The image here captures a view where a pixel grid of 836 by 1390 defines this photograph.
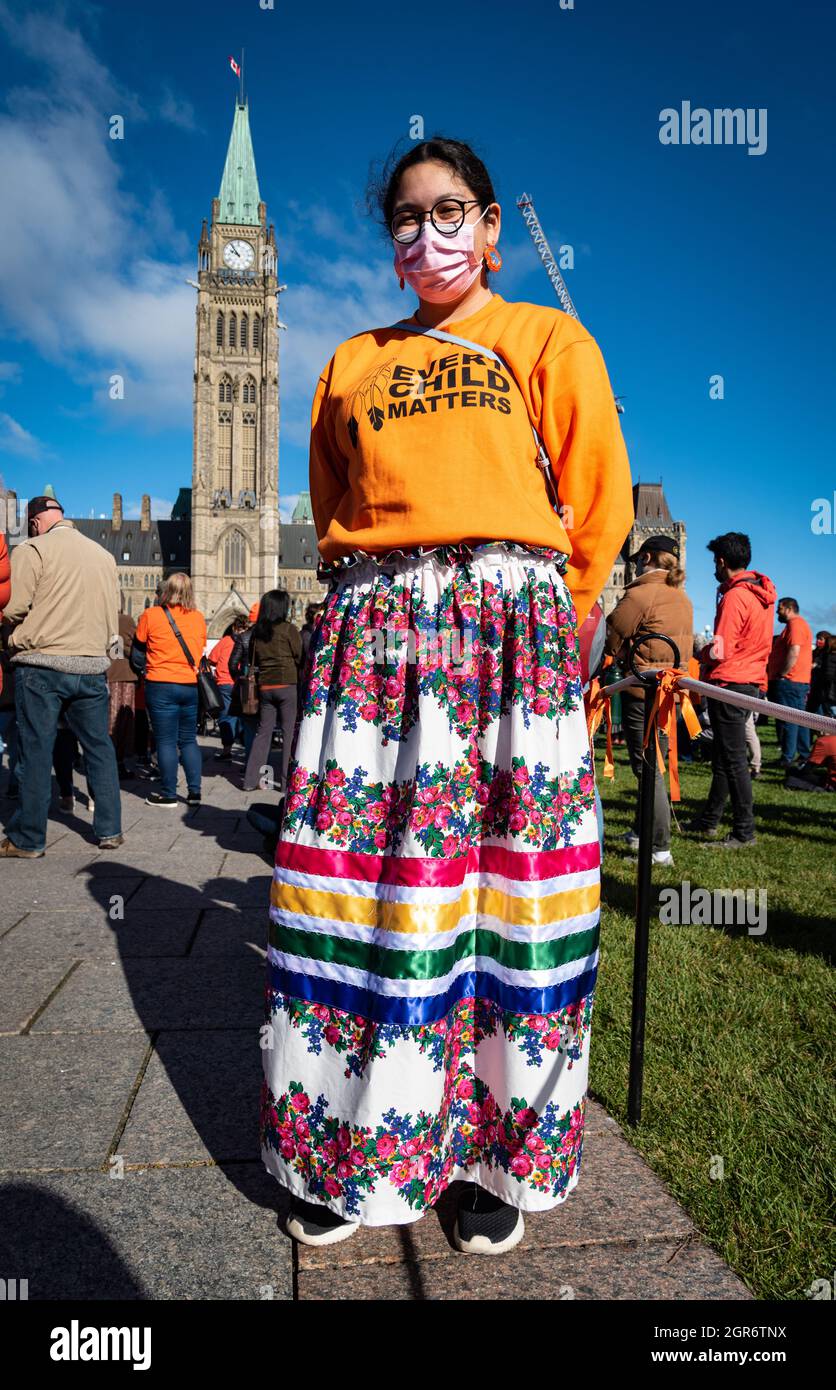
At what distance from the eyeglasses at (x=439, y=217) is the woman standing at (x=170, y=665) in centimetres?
588

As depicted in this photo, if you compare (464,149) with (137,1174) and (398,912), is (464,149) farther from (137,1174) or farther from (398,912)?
(137,1174)

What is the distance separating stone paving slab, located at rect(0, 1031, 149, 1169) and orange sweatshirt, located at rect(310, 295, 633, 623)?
168 centimetres

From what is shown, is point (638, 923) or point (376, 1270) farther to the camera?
point (638, 923)

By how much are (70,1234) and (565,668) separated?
1.66 m

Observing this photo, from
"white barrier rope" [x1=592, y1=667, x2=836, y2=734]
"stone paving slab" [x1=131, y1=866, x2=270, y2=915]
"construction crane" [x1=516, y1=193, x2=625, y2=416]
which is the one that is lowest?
"stone paving slab" [x1=131, y1=866, x2=270, y2=915]

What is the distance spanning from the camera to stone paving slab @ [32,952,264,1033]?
9.59 feet

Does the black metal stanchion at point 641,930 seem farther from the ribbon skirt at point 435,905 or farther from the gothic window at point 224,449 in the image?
the gothic window at point 224,449

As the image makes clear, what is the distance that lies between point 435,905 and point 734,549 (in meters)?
6.02

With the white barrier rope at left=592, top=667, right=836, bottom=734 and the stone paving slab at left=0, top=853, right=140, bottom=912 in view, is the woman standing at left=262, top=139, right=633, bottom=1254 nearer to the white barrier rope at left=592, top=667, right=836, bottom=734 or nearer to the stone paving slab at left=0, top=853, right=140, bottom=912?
the white barrier rope at left=592, top=667, right=836, bottom=734

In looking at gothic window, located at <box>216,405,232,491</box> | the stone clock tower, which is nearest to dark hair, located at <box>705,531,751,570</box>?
the stone clock tower

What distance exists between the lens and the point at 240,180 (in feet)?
288
